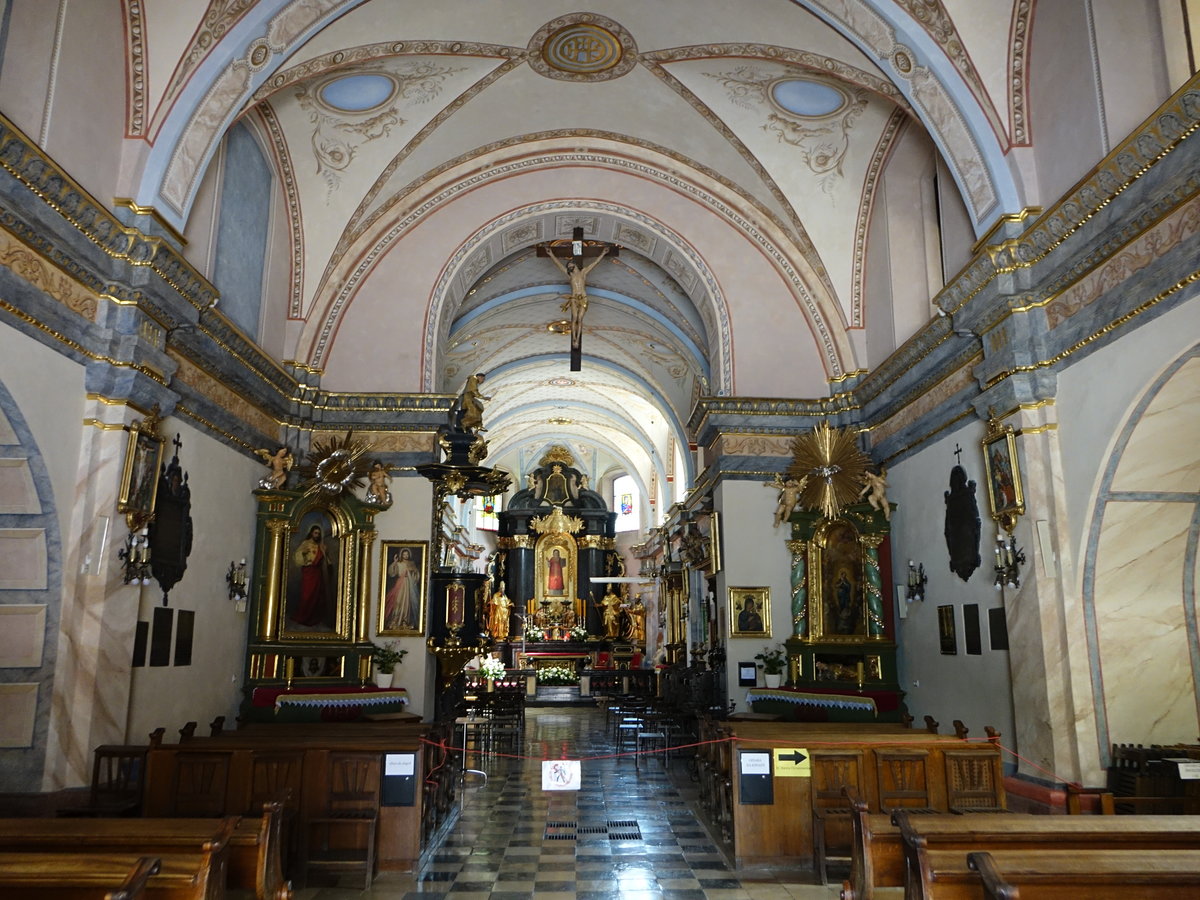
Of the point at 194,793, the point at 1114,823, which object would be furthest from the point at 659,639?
the point at 1114,823

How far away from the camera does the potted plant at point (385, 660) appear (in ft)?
41.8

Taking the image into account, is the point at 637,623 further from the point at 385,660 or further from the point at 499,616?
the point at 385,660

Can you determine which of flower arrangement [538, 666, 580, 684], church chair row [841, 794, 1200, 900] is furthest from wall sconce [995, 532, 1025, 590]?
flower arrangement [538, 666, 580, 684]

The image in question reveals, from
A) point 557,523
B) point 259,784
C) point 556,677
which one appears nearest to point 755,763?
point 259,784

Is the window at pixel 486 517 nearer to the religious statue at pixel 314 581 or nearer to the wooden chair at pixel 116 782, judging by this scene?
the religious statue at pixel 314 581

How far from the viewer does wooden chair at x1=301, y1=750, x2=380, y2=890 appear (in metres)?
6.86

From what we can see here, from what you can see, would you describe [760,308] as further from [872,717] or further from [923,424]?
[872,717]

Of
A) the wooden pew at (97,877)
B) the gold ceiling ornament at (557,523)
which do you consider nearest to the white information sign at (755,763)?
the wooden pew at (97,877)

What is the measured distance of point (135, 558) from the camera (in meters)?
8.20

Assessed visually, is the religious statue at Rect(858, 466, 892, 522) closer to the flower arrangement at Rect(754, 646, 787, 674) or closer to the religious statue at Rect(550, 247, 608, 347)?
the flower arrangement at Rect(754, 646, 787, 674)

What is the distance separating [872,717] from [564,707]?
12.4m

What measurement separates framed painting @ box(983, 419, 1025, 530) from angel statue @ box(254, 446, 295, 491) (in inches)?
340

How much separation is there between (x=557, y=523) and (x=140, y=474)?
2409 centimetres

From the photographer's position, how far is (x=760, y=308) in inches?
568
